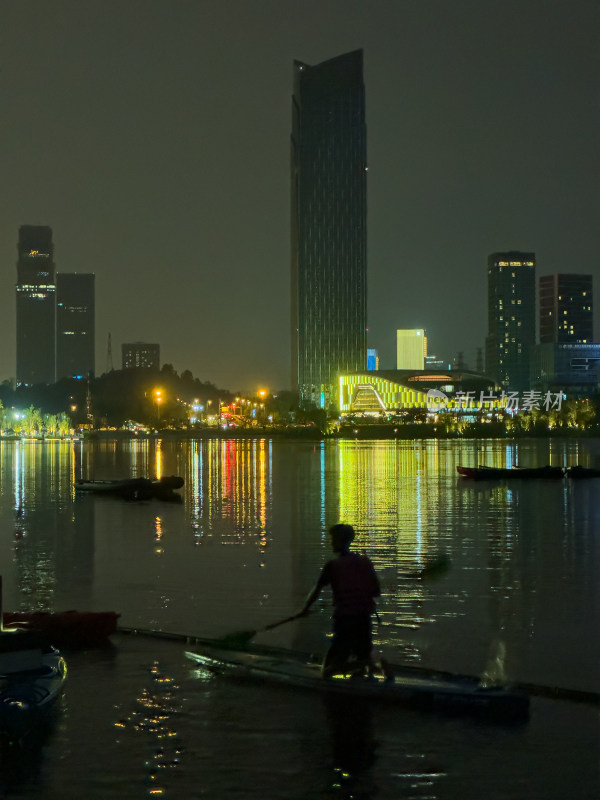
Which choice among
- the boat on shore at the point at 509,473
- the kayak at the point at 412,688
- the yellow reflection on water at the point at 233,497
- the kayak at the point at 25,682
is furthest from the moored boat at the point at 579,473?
the kayak at the point at 25,682

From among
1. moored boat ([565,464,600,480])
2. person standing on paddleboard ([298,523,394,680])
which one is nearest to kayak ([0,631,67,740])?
person standing on paddleboard ([298,523,394,680])

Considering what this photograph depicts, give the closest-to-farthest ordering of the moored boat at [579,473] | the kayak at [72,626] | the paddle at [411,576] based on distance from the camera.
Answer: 1. the paddle at [411,576]
2. the kayak at [72,626]
3. the moored boat at [579,473]

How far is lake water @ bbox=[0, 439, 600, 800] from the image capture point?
24.6ft

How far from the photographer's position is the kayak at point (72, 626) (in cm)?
1162

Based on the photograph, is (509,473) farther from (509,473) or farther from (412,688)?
(412,688)

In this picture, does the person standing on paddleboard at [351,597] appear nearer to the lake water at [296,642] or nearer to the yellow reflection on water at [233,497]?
the lake water at [296,642]

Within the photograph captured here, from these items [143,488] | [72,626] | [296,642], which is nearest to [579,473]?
[143,488]

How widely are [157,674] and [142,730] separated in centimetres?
186

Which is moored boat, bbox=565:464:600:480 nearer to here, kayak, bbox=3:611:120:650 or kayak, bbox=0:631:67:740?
kayak, bbox=3:611:120:650

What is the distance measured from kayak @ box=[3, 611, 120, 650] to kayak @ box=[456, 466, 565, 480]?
→ 3478cm

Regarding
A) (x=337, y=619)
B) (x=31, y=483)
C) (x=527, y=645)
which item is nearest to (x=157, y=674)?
(x=337, y=619)

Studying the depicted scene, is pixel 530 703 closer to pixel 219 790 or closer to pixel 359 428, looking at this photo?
pixel 219 790

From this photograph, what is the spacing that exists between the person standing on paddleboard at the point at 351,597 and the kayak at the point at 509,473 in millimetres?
36874

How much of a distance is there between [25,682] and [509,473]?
131 ft
